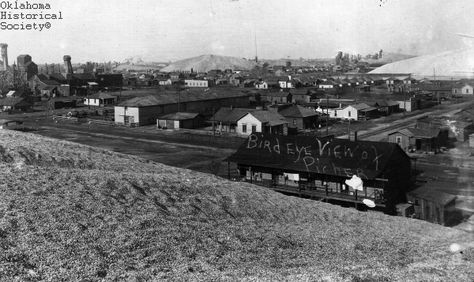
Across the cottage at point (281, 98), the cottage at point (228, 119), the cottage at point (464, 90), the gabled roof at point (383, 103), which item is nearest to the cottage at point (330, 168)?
the cottage at point (228, 119)

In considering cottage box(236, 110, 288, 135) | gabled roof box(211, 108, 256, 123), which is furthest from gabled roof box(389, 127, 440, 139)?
gabled roof box(211, 108, 256, 123)

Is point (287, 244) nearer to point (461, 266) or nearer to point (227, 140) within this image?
point (461, 266)

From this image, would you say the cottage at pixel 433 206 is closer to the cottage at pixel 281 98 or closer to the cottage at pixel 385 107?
the cottage at pixel 385 107

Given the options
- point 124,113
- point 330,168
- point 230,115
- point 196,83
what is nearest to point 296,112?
point 230,115

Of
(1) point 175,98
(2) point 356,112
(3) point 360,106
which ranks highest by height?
(1) point 175,98

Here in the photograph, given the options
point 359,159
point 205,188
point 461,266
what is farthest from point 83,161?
point 461,266

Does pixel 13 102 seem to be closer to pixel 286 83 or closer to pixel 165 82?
pixel 165 82

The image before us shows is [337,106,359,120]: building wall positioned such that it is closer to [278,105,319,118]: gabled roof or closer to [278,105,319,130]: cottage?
[278,105,319,130]: cottage
